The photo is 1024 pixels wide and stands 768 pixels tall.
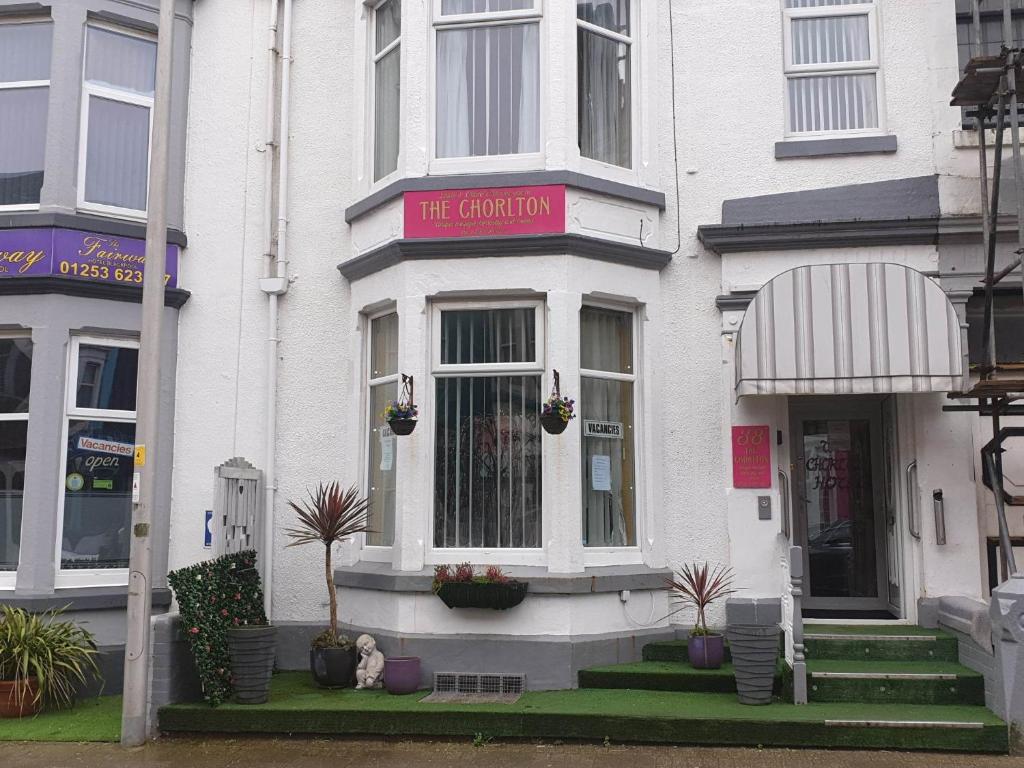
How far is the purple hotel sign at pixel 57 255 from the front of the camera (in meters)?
10.1

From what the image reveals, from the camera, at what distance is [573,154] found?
9.81m

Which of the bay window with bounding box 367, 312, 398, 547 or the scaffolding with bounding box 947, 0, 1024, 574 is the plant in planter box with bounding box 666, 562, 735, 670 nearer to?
the scaffolding with bounding box 947, 0, 1024, 574

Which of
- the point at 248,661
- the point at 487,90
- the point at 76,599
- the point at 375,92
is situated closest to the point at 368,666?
the point at 248,661

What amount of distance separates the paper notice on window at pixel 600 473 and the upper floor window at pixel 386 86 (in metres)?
3.63

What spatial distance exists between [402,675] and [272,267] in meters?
4.50

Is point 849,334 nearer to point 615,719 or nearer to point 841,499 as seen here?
point 841,499

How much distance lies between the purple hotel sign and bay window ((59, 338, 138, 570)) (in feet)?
2.28

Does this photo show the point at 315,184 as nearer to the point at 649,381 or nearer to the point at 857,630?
the point at 649,381

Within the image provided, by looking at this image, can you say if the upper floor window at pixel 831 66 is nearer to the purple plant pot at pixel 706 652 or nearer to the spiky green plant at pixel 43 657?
the purple plant pot at pixel 706 652

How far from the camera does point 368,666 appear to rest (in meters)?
9.18

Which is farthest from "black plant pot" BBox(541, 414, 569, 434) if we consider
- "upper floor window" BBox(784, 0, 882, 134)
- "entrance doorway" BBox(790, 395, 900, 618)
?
"upper floor window" BBox(784, 0, 882, 134)

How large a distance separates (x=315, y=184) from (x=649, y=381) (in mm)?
4147

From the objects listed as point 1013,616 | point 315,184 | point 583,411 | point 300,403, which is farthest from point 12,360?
point 1013,616

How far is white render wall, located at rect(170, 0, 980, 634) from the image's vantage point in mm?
9766
